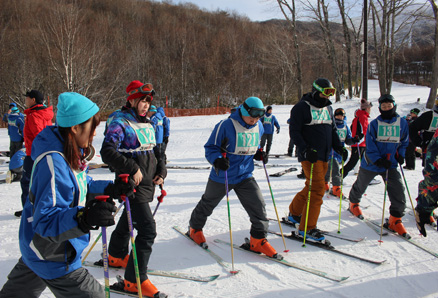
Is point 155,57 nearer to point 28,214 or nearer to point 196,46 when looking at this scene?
point 196,46

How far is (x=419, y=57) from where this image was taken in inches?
1875

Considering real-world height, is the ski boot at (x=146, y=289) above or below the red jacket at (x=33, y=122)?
below

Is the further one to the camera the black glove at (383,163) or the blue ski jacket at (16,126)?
the blue ski jacket at (16,126)

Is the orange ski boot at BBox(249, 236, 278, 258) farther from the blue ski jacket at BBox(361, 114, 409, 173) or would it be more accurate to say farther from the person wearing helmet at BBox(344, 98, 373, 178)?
the person wearing helmet at BBox(344, 98, 373, 178)

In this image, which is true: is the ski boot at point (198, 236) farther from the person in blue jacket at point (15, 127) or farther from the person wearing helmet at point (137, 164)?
the person in blue jacket at point (15, 127)

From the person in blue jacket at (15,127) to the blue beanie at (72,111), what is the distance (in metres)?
7.79

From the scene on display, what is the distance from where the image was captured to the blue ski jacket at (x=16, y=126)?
8133mm

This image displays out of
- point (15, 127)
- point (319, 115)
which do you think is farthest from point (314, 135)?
point (15, 127)

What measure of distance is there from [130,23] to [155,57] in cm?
1454

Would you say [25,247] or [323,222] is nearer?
[25,247]

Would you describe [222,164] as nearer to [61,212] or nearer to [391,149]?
[61,212]

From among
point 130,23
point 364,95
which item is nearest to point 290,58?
point 364,95

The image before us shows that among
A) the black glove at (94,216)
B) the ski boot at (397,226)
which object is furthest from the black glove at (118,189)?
the ski boot at (397,226)

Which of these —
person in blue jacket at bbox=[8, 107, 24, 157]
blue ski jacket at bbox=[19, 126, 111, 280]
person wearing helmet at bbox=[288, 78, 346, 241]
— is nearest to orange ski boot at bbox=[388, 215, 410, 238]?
person wearing helmet at bbox=[288, 78, 346, 241]
